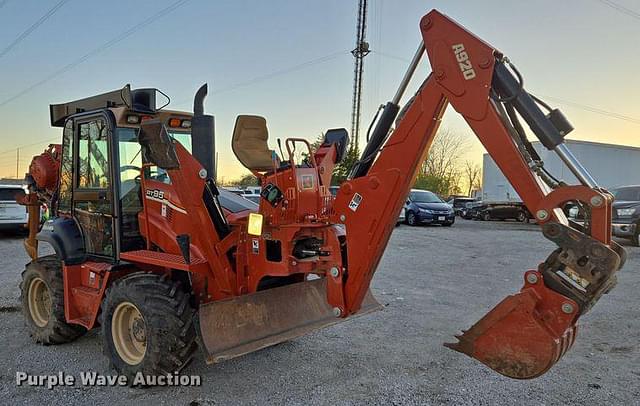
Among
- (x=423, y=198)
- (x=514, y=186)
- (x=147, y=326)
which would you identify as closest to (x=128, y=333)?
(x=147, y=326)

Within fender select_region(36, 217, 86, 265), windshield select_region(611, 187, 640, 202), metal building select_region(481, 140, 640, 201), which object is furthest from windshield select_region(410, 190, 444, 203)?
fender select_region(36, 217, 86, 265)

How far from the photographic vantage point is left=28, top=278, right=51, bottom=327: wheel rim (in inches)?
214

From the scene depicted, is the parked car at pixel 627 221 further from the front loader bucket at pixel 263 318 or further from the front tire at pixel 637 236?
the front loader bucket at pixel 263 318

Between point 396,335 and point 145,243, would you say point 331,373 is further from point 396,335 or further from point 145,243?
point 145,243

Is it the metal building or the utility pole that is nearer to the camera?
the metal building

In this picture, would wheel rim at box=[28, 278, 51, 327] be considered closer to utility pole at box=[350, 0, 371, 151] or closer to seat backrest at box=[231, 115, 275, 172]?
seat backrest at box=[231, 115, 275, 172]

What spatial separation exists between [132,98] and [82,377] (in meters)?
2.51

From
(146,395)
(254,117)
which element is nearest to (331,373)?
(146,395)

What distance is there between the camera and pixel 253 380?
4254 millimetres

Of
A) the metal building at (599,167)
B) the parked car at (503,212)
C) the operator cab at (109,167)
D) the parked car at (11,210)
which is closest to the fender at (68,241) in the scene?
the operator cab at (109,167)

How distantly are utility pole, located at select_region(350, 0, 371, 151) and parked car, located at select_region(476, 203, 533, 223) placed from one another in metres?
7.62

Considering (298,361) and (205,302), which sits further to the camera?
(298,361)

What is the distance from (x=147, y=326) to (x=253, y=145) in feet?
5.41

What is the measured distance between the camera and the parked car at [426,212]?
2008cm
